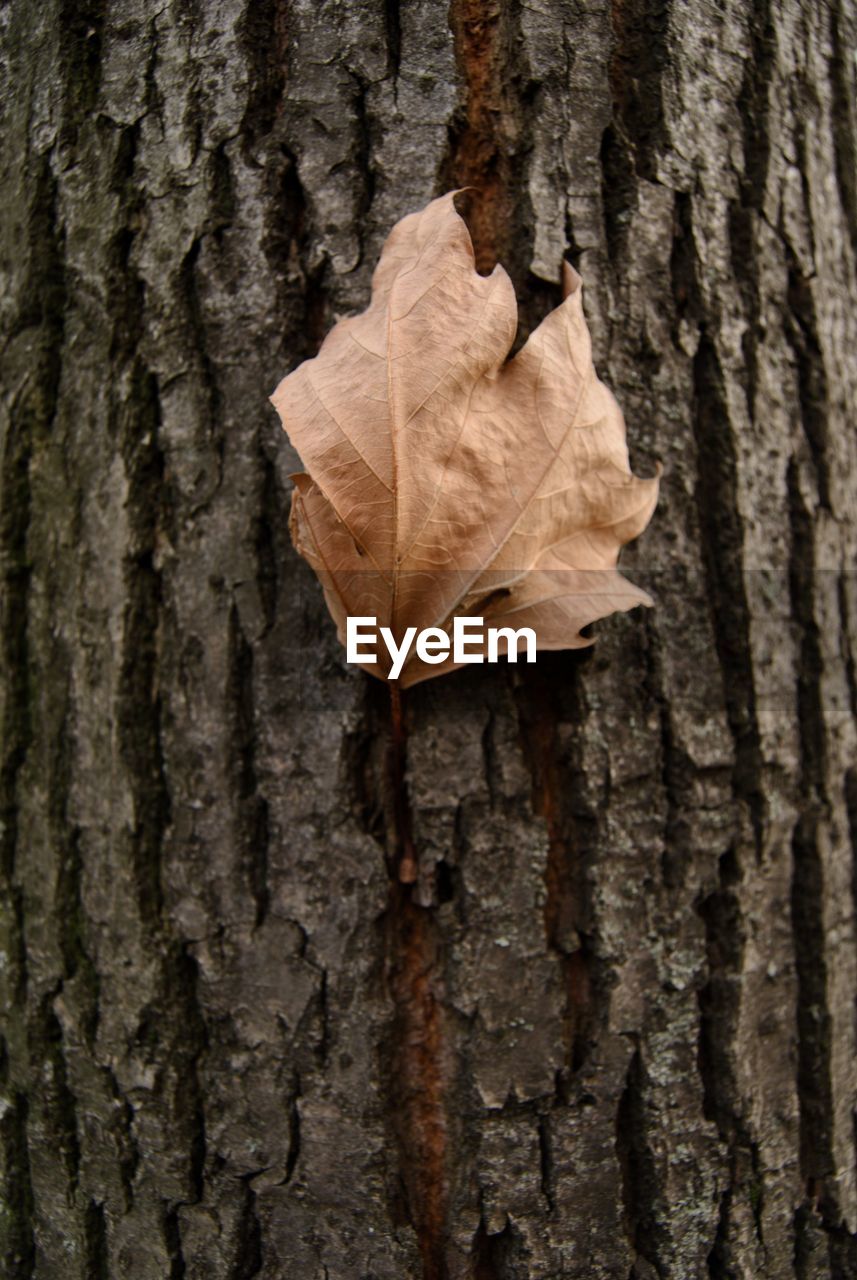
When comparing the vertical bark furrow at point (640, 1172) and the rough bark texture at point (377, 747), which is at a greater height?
the rough bark texture at point (377, 747)

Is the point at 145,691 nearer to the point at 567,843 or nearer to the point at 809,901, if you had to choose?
the point at 567,843

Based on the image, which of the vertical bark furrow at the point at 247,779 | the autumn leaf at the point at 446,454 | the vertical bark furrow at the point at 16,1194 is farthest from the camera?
the vertical bark furrow at the point at 16,1194

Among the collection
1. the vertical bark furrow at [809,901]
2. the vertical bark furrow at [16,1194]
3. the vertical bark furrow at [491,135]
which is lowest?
the vertical bark furrow at [16,1194]

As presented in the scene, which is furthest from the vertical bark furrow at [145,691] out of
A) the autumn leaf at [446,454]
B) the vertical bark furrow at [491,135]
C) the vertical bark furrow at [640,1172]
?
the vertical bark furrow at [640,1172]

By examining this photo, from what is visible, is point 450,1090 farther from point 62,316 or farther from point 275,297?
point 62,316

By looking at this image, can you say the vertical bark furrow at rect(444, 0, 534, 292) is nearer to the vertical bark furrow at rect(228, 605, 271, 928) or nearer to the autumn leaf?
the autumn leaf

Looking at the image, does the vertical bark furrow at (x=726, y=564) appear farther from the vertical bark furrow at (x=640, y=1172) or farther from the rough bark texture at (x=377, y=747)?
the vertical bark furrow at (x=640, y=1172)

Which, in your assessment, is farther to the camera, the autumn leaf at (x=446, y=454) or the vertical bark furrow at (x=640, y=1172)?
the vertical bark furrow at (x=640, y=1172)

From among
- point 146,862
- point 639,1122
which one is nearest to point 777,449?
point 639,1122
